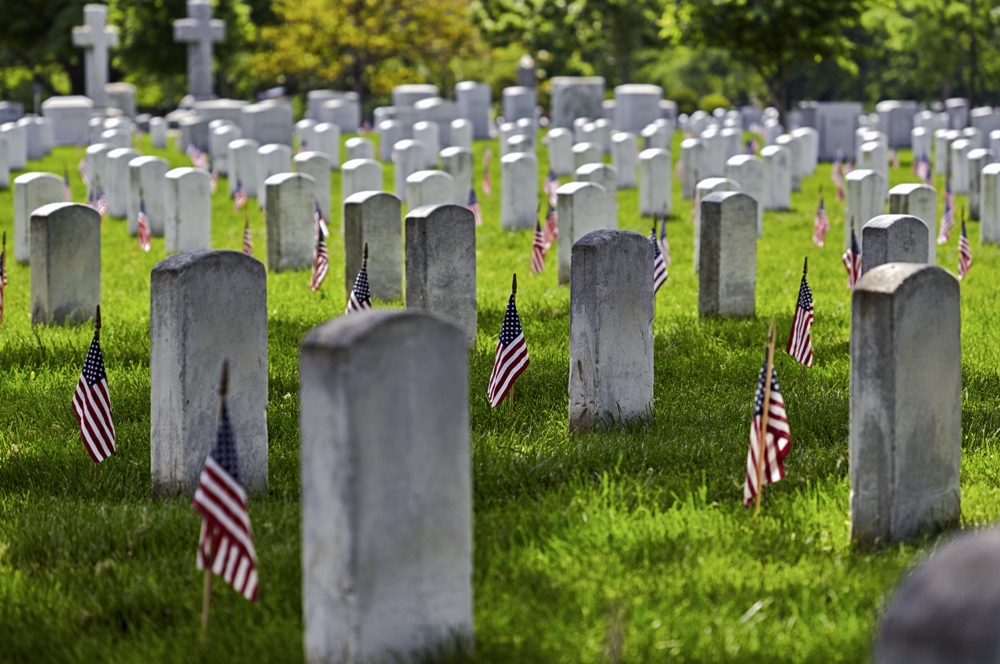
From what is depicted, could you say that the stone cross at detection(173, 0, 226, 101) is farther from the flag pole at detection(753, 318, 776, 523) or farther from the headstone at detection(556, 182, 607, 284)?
the flag pole at detection(753, 318, 776, 523)

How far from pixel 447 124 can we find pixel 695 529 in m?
28.0

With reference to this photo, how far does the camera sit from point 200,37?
38938 mm

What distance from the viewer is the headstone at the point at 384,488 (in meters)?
4.00

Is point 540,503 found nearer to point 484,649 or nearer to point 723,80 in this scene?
point 484,649

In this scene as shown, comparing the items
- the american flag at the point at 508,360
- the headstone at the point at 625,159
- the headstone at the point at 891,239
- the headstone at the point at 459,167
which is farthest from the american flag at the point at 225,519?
the headstone at the point at 625,159

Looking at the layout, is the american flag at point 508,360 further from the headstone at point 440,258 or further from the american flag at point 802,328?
the headstone at point 440,258

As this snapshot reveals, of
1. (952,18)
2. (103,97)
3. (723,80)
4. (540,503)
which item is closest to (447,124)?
(103,97)

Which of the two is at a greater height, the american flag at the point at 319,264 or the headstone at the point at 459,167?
the headstone at the point at 459,167

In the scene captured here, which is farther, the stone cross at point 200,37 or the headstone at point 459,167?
the stone cross at point 200,37

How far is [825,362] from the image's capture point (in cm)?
941

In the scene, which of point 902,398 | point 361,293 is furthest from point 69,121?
point 902,398

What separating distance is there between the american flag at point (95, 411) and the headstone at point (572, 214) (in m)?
6.66

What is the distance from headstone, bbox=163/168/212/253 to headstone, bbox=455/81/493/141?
2012 centimetres

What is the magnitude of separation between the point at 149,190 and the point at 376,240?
6.12m
